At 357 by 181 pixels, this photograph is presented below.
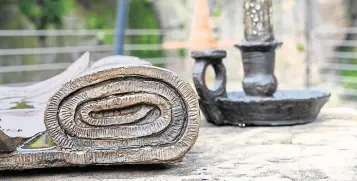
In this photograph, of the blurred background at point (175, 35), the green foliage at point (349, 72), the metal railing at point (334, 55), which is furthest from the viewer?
the green foliage at point (349, 72)

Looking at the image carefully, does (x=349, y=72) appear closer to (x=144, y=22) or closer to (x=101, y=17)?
(x=144, y=22)

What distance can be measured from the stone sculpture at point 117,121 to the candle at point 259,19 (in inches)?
27.3

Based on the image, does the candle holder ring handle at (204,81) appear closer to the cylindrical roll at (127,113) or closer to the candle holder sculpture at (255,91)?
the candle holder sculpture at (255,91)

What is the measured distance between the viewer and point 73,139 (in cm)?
113

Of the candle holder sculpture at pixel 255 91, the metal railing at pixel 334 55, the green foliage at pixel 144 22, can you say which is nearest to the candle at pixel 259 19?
the candle holder sculpture at pixel 255 91

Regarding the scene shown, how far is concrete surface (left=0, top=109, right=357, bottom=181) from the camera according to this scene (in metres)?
1.09

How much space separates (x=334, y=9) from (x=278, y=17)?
0.69 meters

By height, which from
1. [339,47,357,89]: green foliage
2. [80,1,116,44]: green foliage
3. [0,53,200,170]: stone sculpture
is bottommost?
[339,47,357,89]: green foliage

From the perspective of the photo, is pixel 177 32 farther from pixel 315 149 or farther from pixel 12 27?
pixel 315 149

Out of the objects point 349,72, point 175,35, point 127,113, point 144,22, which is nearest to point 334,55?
point 349,72

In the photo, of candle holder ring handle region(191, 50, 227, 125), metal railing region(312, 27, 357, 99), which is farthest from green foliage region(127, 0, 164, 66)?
candle holder ring handle region(191, 50, 227, 125)

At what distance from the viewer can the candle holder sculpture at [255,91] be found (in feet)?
5.60

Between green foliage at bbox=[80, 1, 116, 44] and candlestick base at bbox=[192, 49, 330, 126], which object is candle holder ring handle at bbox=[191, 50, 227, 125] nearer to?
candlestick base at bbox=[192, 49, 330, 126]

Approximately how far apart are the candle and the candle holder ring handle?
0.11 m
